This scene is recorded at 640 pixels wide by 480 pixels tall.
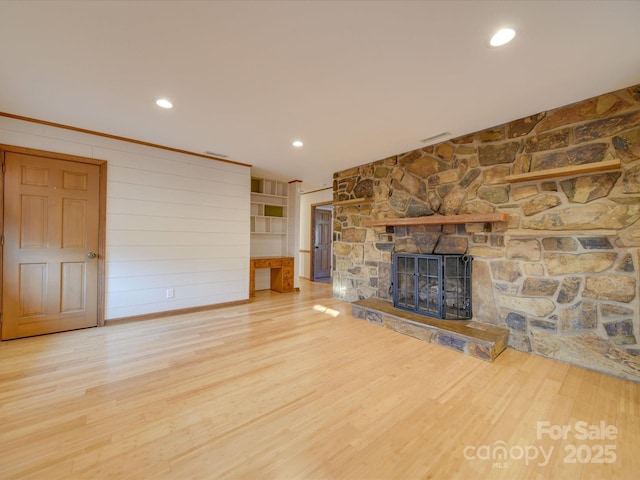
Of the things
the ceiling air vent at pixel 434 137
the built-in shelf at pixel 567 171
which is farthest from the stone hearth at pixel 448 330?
the ceiling air vent at pixel 434 137

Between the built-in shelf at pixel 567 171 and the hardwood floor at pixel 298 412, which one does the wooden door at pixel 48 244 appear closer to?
the hardwood floor at pixel 298 412

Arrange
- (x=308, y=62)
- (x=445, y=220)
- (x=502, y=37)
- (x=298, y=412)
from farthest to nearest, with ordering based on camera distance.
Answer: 1. (x=445, y=220)
2. (x=308, y=62)
3. (x=298, y=412)
4. (x=502, y=37)

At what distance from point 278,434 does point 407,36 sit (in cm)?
262

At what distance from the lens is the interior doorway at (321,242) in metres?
7.10

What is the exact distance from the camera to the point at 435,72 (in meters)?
1.99

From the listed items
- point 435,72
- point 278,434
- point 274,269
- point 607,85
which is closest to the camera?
point 278,434

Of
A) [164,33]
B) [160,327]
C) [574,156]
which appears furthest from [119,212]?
[574,156]

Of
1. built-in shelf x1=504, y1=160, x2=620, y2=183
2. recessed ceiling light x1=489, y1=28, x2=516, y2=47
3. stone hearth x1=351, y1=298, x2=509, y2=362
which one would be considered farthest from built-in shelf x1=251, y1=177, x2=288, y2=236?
recessed ceiling light x1=489, y1=28, x2=516, y2=47

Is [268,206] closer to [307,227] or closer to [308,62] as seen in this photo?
[307,227]

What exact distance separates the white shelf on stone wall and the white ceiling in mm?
1203

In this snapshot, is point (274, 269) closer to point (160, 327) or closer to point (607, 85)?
point (160, 327)

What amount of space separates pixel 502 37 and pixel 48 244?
4743 millimetres

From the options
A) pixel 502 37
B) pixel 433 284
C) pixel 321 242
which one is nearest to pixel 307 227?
pixel 321 242

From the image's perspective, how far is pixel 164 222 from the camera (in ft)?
12.4
